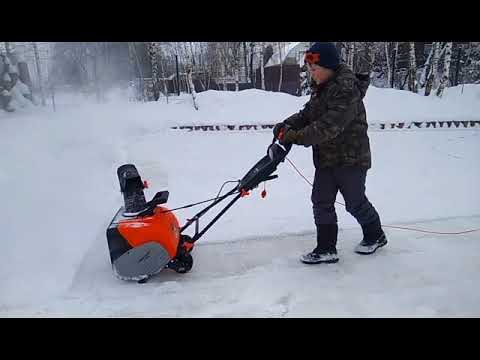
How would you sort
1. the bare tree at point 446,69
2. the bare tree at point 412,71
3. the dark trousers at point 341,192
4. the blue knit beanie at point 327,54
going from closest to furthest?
the blue knit beanie at point 327,54 < the dark trousers at point 341,192 < the bare tree at point 446,69 < the bare tree at point 412,71

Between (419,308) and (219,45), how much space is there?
12.0 metres

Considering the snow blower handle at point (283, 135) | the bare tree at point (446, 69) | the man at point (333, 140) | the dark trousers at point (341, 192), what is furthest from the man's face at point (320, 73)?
the bare tree at point (446, 69)

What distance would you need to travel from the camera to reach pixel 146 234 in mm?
2234

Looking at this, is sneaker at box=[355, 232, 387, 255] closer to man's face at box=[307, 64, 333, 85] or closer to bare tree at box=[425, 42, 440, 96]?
man's face at box=[307, 64, 333, 85]

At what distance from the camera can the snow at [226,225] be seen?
2154 mm

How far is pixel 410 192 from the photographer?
4090 mm

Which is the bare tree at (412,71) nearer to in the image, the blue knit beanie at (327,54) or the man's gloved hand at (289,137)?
the blue knit beanie at (327,54)

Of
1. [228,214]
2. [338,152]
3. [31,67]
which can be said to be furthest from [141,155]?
[338,152]

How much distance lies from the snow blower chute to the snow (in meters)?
0.13

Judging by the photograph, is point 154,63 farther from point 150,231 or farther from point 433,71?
point 150,231

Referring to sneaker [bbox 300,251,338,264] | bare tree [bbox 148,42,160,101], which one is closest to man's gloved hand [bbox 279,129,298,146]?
sneaker [bbox 300,251,338,264]

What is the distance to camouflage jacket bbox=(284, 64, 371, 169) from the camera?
89.7 inches

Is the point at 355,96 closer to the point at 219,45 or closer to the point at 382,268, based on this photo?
the point at 382,268

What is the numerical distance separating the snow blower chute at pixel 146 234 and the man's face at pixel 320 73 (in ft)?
1.55
